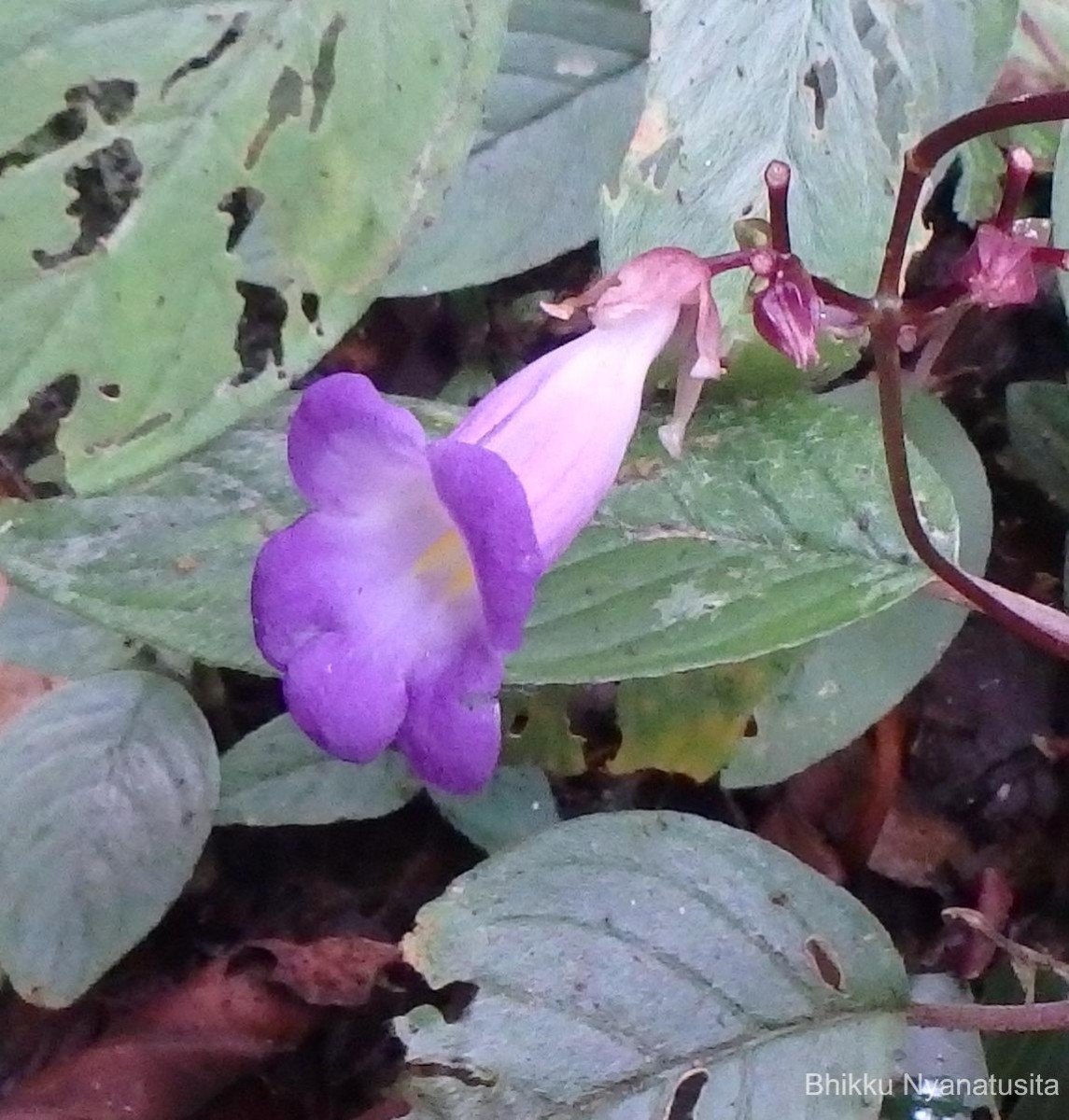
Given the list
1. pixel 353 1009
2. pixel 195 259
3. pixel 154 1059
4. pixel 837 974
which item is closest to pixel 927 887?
pixel 837 974

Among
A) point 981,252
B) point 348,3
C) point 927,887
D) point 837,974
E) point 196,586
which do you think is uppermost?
point 348,3

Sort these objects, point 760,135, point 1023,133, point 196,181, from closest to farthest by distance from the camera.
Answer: point 196,181 → point 760,135 → point 1023,133

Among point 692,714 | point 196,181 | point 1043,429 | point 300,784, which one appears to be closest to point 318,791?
point 300,784

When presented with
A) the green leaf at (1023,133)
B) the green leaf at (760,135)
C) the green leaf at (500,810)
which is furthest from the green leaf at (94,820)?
the green leaf at (1023,133)

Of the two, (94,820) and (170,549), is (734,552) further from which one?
(94,820)

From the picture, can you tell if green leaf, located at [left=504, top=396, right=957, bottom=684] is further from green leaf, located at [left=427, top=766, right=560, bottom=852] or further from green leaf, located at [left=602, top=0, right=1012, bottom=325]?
green leaf, located at [left=427, top=766, right=560, bottom=852]

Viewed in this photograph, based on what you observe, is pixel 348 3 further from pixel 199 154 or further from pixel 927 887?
pixel 927 887
